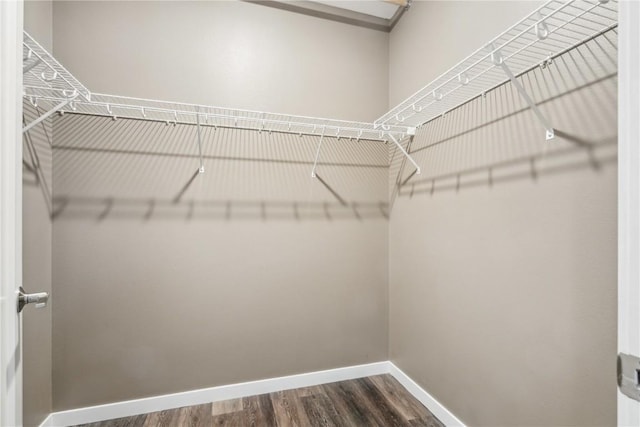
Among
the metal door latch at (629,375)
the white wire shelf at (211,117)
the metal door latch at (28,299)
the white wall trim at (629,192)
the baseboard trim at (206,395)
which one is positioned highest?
the white wire shelf at (211,117)

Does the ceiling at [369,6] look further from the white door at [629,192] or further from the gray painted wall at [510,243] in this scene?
the white door at [629,192]

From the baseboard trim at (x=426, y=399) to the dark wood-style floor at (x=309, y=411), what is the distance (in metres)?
0.03

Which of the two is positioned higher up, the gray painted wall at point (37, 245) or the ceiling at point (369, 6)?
the ceiling at point (369, 6)

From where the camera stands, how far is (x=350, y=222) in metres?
2.12

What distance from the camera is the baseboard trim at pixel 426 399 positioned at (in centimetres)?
157

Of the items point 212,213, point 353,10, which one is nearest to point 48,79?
point 212,213

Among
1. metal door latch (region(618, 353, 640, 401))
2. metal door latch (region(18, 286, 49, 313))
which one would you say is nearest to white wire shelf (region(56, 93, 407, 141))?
metal door latch (region(18, 286, 49, 313))

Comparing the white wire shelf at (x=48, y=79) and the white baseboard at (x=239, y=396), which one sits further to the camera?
the white baseboard at (x=239, y=396)

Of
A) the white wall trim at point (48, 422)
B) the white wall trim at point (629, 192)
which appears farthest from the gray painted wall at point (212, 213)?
the white wall trim at point (629, 192)

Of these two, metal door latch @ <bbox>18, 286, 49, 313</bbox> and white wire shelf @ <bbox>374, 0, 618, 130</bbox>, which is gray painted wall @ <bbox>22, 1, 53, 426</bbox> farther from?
white wire shelf @ <bbox>374, 0, 618, 130</bbox>

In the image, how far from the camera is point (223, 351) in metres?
1.86

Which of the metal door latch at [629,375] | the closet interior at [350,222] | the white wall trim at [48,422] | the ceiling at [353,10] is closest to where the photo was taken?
the metal door latch at [629,375]

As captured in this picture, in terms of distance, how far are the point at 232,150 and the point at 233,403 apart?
5.38ft

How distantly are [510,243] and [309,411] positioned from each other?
1498 millimetres
